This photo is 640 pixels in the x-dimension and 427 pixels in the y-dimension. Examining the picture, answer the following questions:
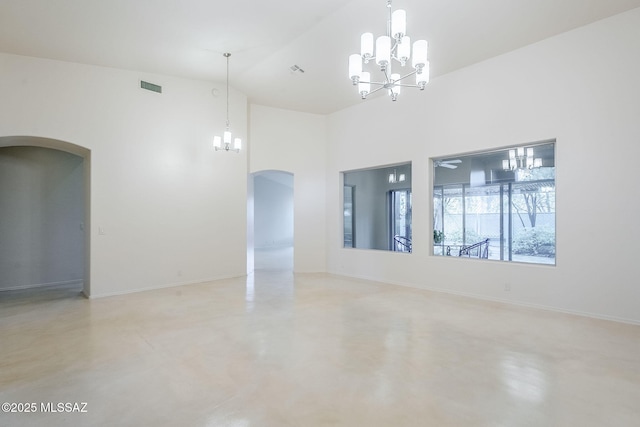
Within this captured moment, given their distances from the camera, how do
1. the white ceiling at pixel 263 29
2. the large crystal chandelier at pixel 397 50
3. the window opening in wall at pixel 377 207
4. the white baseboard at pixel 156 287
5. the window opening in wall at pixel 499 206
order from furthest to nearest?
the window opening in wall at pixel 377 207 < the white baseboard at pixel 156 287 < the window opening in wall at pixel 499 206 < the white ceiling at pixel 263 29 < the large crystal chandelier at pixel 397 50

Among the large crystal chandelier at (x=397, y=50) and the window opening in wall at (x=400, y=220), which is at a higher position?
the large crystal chandelier at (x=397, y=50)

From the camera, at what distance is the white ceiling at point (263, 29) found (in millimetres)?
4008

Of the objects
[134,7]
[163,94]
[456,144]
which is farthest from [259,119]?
[456,144]

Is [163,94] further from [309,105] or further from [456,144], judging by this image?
[456,144]

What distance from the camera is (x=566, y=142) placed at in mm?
4566

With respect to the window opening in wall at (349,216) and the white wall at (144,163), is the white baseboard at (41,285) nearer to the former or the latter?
the white wall at (144,163)

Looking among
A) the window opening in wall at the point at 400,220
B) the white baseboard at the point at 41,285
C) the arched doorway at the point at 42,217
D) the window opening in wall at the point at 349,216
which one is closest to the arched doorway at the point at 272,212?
the window opening in wall at the point at 349,216

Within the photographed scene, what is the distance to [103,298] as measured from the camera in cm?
541

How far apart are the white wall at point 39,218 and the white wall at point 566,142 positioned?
278 inches

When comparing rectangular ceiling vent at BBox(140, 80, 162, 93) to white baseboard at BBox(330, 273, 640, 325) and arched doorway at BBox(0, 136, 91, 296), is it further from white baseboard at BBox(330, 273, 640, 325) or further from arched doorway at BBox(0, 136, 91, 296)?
white baseboard at BBox(330, 273, 640, 325)

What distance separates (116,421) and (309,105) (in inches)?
267

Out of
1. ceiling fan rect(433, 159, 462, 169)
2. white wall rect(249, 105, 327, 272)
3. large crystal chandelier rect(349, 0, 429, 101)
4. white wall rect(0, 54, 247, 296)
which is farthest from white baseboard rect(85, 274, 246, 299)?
large crystal chandelier rect(349, 0, 429, 101)

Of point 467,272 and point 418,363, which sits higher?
point 467,272

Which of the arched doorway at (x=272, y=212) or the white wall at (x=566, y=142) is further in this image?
the arched doorway at (x=272, y=212)
